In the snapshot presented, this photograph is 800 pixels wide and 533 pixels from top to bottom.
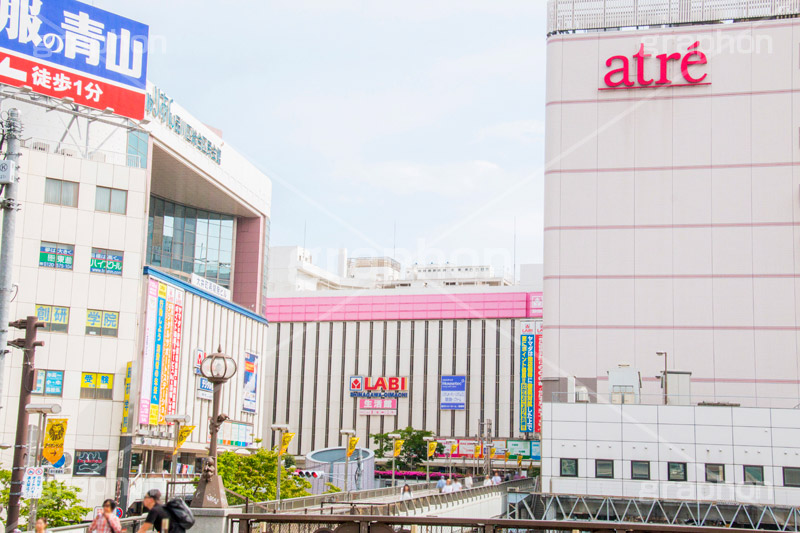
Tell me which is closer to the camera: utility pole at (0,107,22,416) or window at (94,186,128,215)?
utility pole at (0,107,22,416)

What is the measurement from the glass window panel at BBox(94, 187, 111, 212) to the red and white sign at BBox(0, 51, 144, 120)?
4.59 meters

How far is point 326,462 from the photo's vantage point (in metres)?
66.6

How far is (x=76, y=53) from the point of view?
51.8m

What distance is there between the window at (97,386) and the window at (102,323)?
2.36m

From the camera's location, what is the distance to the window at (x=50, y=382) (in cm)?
4972

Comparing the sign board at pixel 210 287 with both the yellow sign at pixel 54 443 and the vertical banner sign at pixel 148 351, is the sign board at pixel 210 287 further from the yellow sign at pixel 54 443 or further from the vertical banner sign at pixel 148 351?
the yellow sign at pixel 54 443

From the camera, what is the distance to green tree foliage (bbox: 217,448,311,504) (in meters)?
44.7

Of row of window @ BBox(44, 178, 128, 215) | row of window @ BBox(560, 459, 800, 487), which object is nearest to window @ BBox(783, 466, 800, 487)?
row of window @ BBox(560, 459, 800, 487)

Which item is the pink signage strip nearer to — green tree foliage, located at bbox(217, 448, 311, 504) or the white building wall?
the white building wall

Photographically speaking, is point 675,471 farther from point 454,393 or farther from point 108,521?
point 454,393

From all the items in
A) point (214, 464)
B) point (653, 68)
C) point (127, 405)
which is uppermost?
point (653, 68)

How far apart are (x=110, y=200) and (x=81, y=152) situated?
131 inches

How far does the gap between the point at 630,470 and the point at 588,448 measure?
2.09m

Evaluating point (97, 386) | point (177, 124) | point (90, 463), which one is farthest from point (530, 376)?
point (90, 463)
